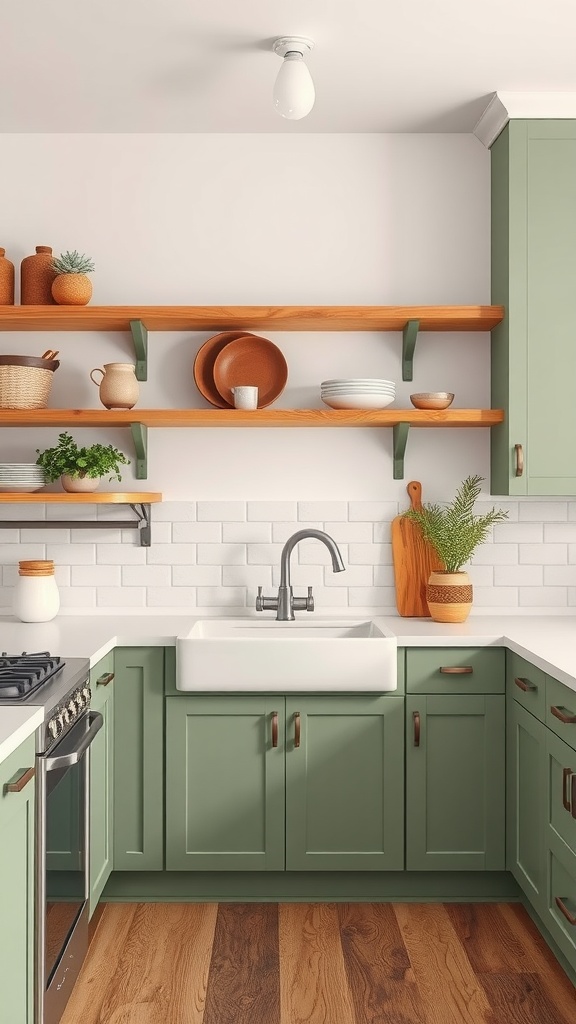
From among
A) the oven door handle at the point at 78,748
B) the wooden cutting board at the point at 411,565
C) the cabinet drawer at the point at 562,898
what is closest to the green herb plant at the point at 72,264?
the wooden cutting board at the point at 411,565

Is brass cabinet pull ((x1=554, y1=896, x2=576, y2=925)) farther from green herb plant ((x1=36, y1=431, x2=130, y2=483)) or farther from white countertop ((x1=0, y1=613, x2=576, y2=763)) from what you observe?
green herb plant ((x1=36, y1=431, x2=130, y2=483))

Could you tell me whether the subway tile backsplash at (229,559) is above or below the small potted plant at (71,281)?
below

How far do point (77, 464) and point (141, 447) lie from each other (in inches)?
10.7

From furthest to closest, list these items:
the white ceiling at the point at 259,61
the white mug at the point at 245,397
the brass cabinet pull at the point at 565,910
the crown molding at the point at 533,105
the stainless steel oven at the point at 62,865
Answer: the white mug at the point at 245,397
the crown molding at the point at 533,105
the white ceiling at the point at 259,61
the brass cabinet pull at the point at 565,910
the stainless steel oven at the point at 62,865

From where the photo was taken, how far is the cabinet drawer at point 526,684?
2.56 metres

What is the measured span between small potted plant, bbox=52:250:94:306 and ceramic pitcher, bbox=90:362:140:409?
0.26 meters

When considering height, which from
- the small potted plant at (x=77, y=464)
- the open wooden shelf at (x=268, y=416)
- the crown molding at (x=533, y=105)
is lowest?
the small potted plant at (x=77, y=464)

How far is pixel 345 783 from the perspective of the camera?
9.52 ft

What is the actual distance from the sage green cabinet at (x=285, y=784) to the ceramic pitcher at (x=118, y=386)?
3.53 ft

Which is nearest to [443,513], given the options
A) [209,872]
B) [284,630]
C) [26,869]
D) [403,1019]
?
[284,630]

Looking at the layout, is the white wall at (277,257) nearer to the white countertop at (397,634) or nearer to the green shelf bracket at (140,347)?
the green shelf bracket at (140,347)

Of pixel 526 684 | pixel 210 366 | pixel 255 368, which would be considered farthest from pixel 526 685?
pixel 210 366

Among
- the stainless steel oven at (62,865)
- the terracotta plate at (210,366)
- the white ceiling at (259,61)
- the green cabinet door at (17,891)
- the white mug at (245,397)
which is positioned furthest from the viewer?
the terracotta plate at (210,366)

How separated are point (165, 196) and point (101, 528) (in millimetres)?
1295
